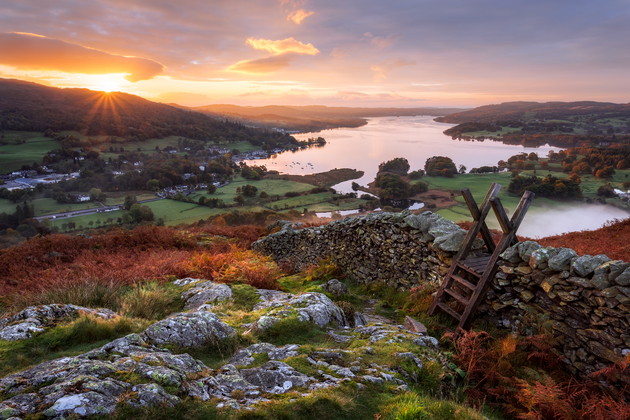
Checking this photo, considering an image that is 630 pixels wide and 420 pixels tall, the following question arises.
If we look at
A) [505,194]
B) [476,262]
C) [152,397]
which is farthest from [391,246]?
[505,194]

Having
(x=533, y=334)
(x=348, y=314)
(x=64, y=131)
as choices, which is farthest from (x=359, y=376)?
(x=64, y=131)

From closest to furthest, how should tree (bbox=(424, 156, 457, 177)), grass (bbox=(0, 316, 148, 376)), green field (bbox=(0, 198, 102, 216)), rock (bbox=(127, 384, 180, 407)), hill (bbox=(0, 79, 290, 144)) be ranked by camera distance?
rock (bbox=(127, 384, 180, 407)) < grass (bbox=(0, 316, 148, 376)) < green field (bbox=(0, 198, 102, 216)) < tree (bbox=(424, 156, 457, 177)) < hill (bbox=(0, 79, 290, 144))

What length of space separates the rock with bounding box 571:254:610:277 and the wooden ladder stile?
1.11 metres

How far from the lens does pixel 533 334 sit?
487cm

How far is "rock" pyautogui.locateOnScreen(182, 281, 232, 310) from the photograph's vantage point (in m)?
6.28

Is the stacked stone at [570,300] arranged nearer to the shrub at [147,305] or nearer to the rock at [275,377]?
the rock at [275,377]

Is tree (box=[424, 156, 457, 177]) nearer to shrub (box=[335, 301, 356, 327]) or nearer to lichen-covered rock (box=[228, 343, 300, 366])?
shrub (box=[335, 301, 356, 327])

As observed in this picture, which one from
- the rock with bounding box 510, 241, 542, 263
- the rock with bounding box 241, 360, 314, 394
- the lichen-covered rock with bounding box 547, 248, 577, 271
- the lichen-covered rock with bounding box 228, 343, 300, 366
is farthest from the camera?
the rock with bounding box 510, 241, 542, 263

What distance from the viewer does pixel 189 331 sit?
399 cm

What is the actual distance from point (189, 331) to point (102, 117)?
13230 centimetres

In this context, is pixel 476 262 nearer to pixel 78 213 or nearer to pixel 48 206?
pixel 78 213

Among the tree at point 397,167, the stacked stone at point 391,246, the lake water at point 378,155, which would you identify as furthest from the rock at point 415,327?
the tree at point 397,167

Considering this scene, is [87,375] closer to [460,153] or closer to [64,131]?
[460,153]

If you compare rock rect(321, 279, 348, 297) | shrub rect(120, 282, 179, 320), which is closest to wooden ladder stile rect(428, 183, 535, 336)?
rock rect(321, 279, 348, 297)
